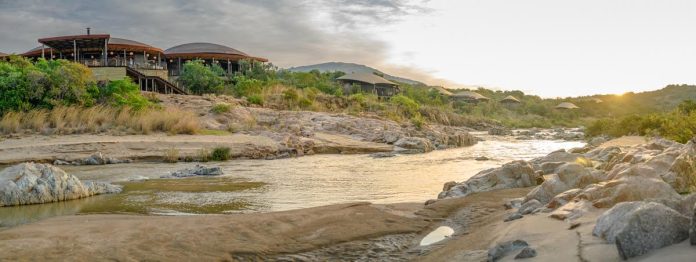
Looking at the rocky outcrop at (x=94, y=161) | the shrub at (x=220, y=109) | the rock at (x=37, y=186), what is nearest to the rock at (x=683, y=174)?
the rock at (x=37, y=186)

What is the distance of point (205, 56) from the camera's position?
45.5 metres

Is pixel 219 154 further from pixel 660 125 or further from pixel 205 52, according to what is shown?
pixel 205 52

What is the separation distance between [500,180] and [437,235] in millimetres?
3018

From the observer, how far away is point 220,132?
71.4 feet

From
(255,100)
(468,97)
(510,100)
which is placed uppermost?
(468,97)

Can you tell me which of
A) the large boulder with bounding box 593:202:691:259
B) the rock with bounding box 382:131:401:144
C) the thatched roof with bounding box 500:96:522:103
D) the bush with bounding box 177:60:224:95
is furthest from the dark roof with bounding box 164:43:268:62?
the large boulder with bounding box 593:202:691:259

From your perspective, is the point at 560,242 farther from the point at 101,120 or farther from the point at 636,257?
the point at 101,120

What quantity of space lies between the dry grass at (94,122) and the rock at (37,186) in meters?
11.6

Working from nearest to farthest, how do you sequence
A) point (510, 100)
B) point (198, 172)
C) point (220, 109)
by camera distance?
point (198, 172) < point (220, 109) < point (510, 100)

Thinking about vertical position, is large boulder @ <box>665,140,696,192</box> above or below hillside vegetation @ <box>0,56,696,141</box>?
below

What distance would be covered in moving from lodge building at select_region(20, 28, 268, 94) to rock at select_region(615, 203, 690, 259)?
104 feet

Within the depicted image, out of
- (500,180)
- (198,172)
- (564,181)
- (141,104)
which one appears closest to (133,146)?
(198,172)

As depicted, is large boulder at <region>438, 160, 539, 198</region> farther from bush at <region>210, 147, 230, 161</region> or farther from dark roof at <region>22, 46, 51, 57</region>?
dark roof at <region>22, 46, 51, 57</region>

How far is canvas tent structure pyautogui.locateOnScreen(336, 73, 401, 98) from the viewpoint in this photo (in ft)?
161
